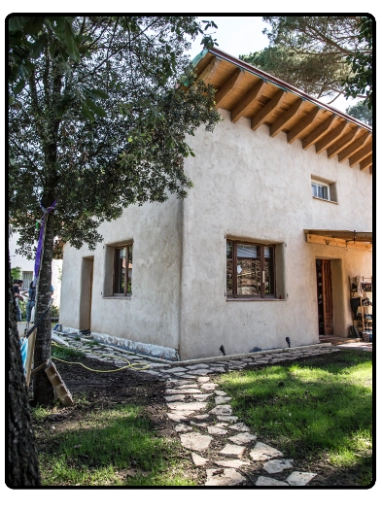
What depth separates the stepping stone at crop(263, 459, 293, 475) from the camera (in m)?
2.33

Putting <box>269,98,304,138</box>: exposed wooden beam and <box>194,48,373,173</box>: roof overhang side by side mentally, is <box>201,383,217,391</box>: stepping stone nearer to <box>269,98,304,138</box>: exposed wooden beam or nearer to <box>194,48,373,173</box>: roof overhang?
<box>194,48,373,173</box>: roof overhang

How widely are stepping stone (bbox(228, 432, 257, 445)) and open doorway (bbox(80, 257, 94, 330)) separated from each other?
7548 millimetres

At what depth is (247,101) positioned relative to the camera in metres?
6.92

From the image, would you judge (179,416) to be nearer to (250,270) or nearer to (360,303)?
(250,270)

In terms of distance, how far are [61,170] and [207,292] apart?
3.52 m

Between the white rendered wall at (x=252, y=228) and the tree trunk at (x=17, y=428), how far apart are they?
4.18 metres

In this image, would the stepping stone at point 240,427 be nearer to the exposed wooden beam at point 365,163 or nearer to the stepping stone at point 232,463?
the stepping stone at point 232,463

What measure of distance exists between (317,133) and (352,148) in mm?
1788

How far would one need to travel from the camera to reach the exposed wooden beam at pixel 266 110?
7104mm

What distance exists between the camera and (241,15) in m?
2.10

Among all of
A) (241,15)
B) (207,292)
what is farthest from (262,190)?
(241,15)

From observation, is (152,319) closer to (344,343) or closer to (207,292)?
(207,292)

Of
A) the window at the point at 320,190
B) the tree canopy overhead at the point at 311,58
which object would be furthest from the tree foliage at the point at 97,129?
the window at the point at 320,190

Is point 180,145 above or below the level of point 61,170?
above
